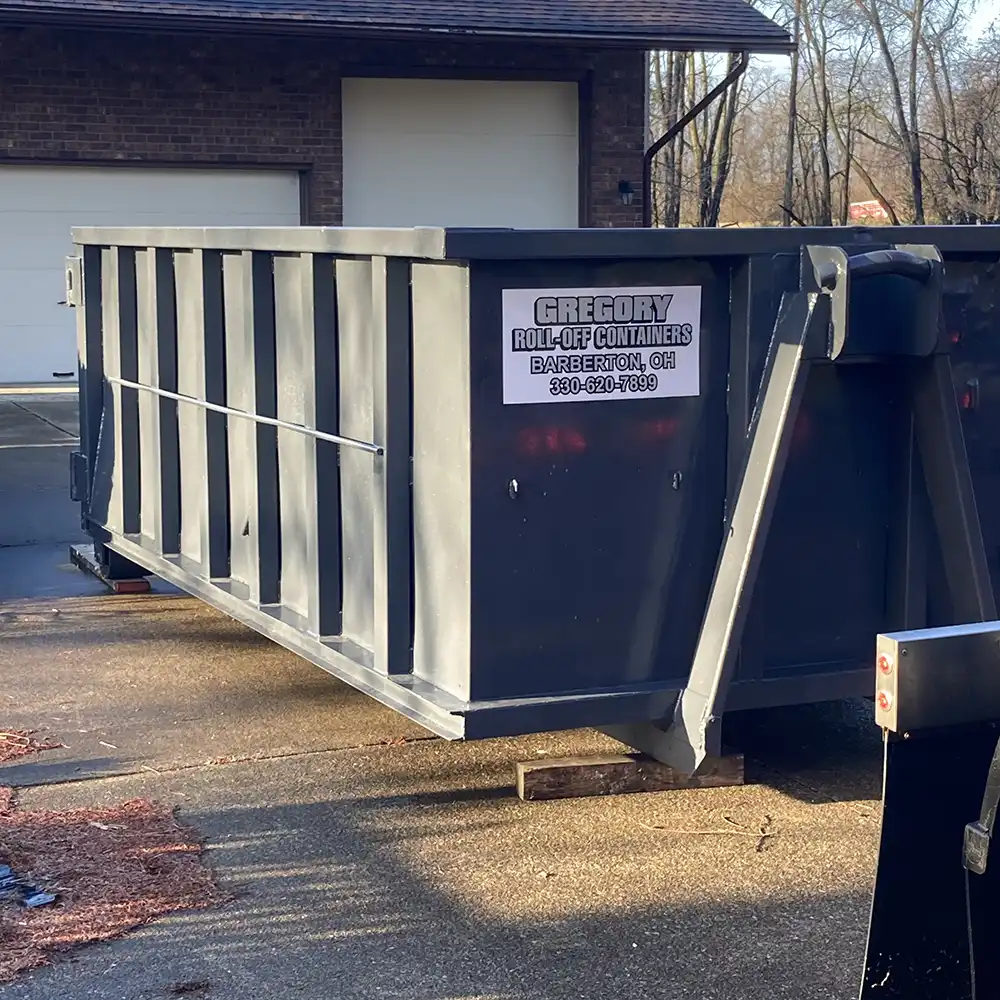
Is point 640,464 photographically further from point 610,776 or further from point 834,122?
point 834,122

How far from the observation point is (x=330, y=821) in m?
5.10

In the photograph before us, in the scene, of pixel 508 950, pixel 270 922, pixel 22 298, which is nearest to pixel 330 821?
pixel 270 922

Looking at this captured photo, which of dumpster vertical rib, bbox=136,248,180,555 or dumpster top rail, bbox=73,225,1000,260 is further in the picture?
dumpster vertical rib, bbox=136,248,180,555

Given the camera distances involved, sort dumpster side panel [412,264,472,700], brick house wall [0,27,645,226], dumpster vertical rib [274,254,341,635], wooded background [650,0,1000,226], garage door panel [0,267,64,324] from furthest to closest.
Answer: wooded background [650,0,1000,226] < garage door panel [0,267,64,324] < brick house wall [0,27,645,226] < dumpster vertical rib [274,254,341,635] < dumpster side panel [412,264,472,700]

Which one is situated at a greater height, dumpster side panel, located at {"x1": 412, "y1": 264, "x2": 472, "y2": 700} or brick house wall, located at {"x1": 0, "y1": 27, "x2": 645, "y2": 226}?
brick house wall, located at {"x1": 0, "y1": 27, "x2": 645, "y2": 226}

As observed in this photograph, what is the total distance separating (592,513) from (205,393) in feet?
7.45

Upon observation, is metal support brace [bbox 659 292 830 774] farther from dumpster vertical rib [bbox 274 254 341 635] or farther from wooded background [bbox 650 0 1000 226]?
wooded background [bbox 650 0 1000 226]

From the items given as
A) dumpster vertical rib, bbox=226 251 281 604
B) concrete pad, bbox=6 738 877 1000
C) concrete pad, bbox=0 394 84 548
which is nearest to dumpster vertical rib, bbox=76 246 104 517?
concrete pad, bbox=0 394 84 548

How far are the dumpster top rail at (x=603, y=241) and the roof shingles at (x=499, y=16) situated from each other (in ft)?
37.6

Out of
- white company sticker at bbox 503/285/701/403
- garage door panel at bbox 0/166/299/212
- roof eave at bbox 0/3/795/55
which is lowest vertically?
white company sticker at bbox 503/285/701/403

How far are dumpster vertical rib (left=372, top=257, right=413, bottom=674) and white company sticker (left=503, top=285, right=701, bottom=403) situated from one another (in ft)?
1.39

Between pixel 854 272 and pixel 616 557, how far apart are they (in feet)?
3.56

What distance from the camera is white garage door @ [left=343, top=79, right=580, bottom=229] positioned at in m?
18.3

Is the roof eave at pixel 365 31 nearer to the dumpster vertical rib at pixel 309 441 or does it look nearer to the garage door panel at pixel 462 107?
the garage door panel at pixel 462 107
